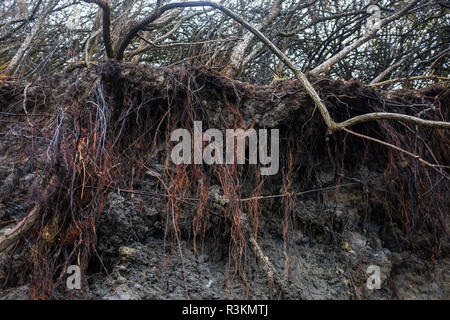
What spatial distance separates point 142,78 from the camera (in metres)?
2.26

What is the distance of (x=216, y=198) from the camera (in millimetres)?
2072

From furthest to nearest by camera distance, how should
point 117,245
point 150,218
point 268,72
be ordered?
point 268,72, point 150,218, point 117,245

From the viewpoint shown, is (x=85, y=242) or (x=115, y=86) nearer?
(x=85, y=242)

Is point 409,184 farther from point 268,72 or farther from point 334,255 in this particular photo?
point 268,72

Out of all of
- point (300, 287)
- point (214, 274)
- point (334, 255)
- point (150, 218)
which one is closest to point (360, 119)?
point (334, 255)

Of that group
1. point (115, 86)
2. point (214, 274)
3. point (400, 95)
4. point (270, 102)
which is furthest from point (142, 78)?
point (400, 95)

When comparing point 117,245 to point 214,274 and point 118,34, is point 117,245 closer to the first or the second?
point 214,274

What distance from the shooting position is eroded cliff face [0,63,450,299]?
1803 mm

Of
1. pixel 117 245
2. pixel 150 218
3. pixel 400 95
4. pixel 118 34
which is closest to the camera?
pixel 117 245

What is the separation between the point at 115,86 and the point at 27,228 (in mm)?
1005

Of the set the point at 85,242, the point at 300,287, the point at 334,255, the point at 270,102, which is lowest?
the point at 300,287

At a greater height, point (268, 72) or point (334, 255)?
point (268, 72)

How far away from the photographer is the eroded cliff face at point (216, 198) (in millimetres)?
1803

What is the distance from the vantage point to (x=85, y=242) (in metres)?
1.74
